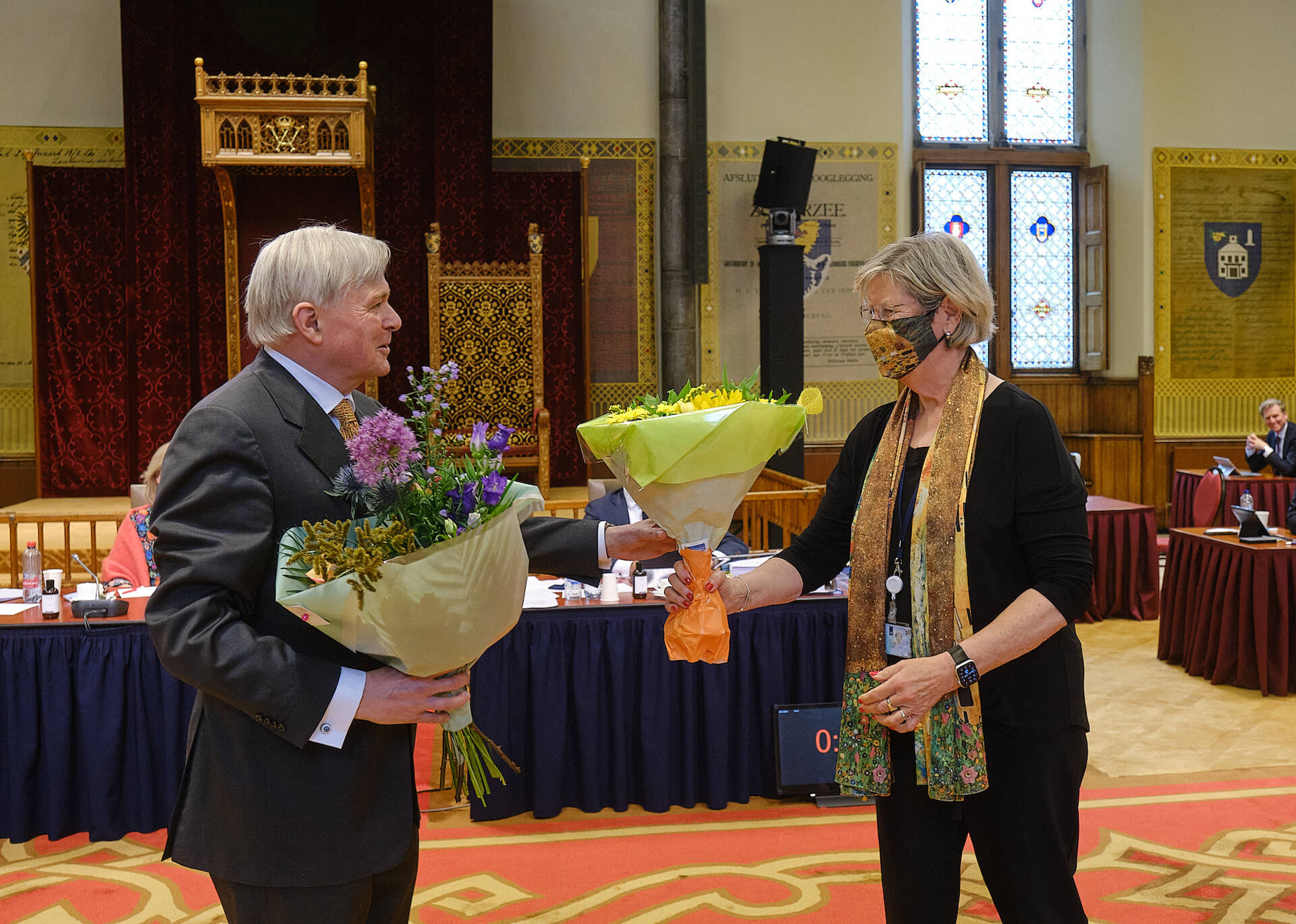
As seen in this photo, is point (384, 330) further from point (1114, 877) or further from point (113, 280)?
point (113, 280)

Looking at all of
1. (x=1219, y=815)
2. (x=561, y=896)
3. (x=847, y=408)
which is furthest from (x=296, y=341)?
(x=847, y=408)

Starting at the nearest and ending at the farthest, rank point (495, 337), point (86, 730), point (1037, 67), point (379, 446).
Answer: point (379, 446), point (86, 730), point (495, 337), point (1037, 67)

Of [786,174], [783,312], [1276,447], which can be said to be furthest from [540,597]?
[1276,447]

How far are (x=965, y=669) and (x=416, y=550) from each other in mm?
897

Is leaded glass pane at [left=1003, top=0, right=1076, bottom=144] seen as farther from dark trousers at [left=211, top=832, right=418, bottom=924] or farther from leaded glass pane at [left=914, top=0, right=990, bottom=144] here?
dark trousers at [left=211, top=832, right=418, bottom=924]

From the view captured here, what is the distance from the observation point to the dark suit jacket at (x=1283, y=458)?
314 inches

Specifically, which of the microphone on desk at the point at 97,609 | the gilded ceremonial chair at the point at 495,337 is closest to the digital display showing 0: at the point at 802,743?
the microphone on desk at the point at 97,609

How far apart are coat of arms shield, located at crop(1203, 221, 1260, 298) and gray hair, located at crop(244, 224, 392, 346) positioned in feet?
34.9

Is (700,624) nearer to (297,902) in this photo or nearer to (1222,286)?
(297,902)

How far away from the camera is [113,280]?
8.54 m

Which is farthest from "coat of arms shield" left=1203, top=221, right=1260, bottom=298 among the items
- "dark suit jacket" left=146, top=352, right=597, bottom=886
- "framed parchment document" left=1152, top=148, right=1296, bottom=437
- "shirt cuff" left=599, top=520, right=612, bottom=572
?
"dark suit jacket" left=146, top=352, right=597, bottom=886

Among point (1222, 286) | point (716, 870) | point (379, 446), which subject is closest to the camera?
A: point (379, 446)

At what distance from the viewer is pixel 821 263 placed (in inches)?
384

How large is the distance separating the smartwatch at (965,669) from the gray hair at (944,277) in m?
0.56
